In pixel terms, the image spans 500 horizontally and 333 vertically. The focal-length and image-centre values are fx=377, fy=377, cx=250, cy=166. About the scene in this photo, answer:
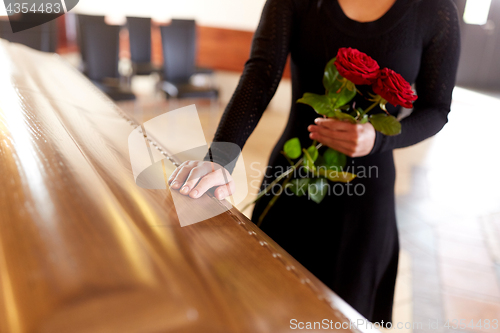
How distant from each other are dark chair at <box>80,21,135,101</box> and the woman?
2.97 m

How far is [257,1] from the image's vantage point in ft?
17.7

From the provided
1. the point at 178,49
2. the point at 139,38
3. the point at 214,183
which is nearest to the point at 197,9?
the point at 139,38

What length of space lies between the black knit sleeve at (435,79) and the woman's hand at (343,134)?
0.10 metres

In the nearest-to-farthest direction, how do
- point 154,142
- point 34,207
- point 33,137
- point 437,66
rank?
point 34,207 < point 33,137 < point 154,142 < point 437,66

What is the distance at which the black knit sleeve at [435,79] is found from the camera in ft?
3.17

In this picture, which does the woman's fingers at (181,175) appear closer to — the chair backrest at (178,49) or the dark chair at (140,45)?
the chair backrest at (178,49)

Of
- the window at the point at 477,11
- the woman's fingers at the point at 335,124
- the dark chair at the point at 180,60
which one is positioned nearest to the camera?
the woman's fingers at the point at 335,124

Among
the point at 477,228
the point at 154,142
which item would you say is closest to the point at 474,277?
the point at 477,228

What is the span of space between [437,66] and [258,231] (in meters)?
0.78

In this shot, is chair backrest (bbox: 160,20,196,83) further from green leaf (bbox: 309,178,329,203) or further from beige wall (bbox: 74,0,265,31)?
green leaf (bbox: 309,178,329,203)

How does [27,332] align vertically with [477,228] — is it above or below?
above

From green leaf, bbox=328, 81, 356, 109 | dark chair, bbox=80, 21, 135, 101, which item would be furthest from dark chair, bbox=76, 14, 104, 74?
green leaf, bbox=328, 81, 356, 109

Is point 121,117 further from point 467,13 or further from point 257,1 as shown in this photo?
point 467,13

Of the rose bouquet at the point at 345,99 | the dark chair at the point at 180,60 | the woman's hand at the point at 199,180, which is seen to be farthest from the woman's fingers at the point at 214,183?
the dark chair at the point at 180,60
